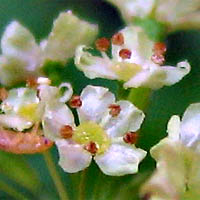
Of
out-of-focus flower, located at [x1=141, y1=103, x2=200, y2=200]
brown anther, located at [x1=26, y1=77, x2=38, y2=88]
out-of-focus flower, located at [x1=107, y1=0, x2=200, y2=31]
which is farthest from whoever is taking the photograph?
out-of-focus flower, located at [x1=107, y1=0, x2=200, y2=31]

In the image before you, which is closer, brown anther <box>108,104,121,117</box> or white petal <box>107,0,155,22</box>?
brown anther <box>108,104,121,117</box>

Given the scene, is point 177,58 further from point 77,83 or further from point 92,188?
point 92,188

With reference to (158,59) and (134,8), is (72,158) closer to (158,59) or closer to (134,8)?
(158,59)

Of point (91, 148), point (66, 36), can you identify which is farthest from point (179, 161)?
point (66, 36)

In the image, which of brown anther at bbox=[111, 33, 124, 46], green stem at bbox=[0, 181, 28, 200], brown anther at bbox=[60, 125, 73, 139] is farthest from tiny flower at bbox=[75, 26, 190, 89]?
green stem at bbox=[0, 181, 28, 200]

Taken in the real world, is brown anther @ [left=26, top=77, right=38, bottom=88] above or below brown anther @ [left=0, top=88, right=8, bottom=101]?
above

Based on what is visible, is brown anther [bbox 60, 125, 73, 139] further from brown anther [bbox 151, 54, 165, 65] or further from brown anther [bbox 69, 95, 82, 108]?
brown anther [bbox 151, 54, 165, 65]

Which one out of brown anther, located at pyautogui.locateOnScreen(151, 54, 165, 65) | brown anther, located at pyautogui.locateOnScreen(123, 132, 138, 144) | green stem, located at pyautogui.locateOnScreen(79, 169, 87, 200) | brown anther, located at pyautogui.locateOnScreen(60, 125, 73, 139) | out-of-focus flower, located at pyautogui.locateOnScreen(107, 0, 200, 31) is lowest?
green stem, located at pyautogui.locateOnScreen(79, 169, 87, 200)
